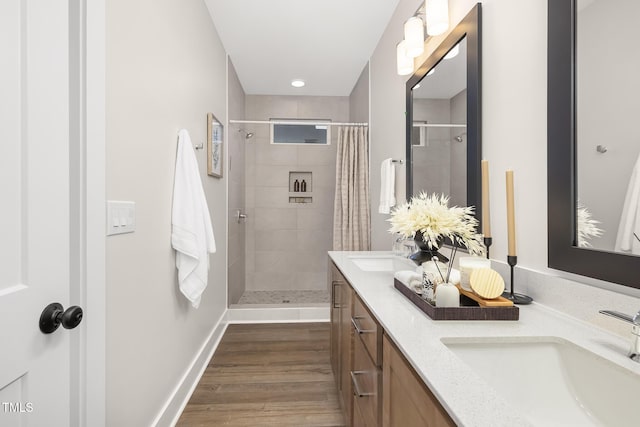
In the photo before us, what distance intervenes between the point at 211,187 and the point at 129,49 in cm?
144

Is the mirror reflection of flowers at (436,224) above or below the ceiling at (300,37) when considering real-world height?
below

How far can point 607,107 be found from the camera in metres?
0.81

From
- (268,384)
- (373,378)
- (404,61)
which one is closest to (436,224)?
(373,378)

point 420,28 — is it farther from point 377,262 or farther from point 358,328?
point 358,328

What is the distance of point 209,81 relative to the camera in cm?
252

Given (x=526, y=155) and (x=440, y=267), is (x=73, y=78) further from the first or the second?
(x=526, y=155)

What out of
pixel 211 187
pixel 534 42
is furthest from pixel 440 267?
pixel 211 187

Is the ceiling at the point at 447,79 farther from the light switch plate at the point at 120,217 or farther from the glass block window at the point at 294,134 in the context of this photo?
the glass block window at the point at 294,134

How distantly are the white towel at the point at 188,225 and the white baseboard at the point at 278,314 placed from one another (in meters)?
1.46

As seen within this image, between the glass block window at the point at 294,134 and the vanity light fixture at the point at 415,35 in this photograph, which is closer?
the vanity light fixture at the point at 415,35

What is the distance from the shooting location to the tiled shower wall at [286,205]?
4184 millimetres

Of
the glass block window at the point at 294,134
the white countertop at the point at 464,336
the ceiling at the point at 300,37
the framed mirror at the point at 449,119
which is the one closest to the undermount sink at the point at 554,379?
the white countertop at the point at 464,336

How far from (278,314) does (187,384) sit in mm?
1363

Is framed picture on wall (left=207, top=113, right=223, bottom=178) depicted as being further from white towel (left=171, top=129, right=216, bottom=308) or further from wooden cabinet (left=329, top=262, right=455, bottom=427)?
wooden cabinet (left=329, top=262, right=455, bottom=427)
